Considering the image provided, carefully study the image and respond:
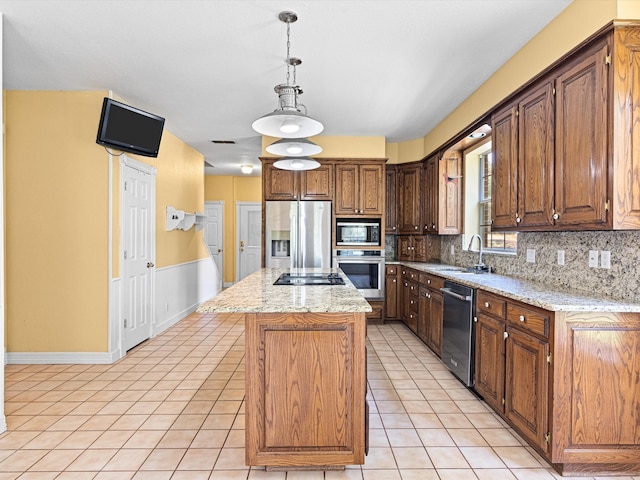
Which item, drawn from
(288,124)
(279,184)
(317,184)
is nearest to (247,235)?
(279,184)

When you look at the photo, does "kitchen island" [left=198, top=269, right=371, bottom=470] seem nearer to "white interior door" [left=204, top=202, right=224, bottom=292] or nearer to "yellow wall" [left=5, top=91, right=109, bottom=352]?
"yellow wall" [left=5, top=91, right=109, bottom=352]

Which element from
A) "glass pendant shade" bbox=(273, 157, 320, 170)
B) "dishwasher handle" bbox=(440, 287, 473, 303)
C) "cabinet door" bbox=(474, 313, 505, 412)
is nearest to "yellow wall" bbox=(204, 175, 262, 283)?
"glass pendant shade" bbox=(273, 157, 320, 170)

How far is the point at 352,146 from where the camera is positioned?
529cm

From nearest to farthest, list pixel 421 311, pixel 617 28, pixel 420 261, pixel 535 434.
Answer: pixel 617 28
pixel 535 434
pixel 421 311
pixel 420 261

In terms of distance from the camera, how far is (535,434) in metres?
2.11

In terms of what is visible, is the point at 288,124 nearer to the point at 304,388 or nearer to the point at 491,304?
the point at 304,388

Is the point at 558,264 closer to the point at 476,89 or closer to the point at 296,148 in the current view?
the point at 476,89

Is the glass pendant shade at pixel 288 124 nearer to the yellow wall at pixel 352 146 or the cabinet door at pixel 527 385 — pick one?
the cabinet door at pixel 527 385

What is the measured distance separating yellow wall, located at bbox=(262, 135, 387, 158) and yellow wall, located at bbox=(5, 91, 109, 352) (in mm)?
2317

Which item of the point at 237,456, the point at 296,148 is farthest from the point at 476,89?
the point at 237,456

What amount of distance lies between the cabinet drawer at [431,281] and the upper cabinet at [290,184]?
69.6 inches

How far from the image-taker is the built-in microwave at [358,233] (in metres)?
A: 5.22

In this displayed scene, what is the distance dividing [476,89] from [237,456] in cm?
363

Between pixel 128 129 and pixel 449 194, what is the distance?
370 centimetres
